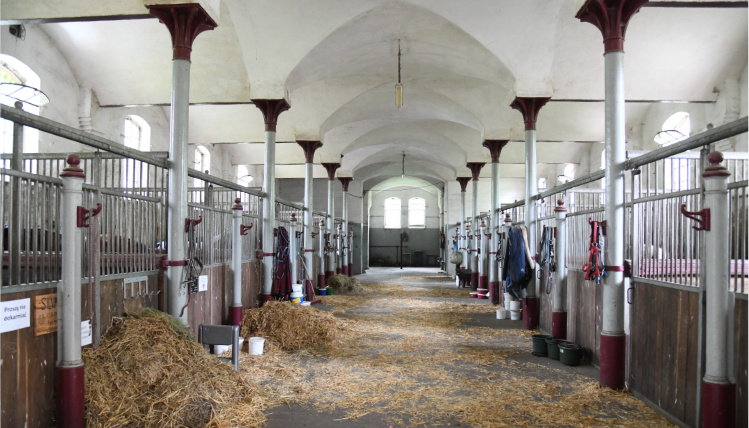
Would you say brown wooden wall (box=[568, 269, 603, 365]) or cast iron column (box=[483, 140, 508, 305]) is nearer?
brown wooden wall (box=[568, 269, 603, 365])

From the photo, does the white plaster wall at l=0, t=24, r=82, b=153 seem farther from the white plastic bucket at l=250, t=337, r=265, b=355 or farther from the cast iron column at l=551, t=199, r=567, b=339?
the cast iron column at l=551, t=199, r=567, b=339

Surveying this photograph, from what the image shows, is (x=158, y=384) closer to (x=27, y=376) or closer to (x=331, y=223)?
(x=27, y=376)

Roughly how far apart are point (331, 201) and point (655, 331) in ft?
48.9

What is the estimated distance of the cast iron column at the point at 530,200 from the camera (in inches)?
392

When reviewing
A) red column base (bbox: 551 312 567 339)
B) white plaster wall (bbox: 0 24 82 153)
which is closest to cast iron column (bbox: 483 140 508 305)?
A: red column base (bbox: 551 312 567 339)

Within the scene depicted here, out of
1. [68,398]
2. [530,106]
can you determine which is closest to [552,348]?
[530,106]

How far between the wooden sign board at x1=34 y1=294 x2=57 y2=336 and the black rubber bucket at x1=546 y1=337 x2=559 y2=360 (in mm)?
5956

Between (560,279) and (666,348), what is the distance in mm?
3332

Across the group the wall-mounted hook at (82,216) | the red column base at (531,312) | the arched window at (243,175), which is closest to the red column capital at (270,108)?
the red column base at (531,312)

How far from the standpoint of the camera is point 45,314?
4070 millimetres

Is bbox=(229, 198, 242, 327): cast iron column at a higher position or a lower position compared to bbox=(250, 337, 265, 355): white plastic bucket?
higher


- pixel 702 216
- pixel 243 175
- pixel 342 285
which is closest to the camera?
pixel 702 216

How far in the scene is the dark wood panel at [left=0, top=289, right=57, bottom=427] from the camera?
3709 mm

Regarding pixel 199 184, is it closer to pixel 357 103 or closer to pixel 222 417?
pixel 357 103
